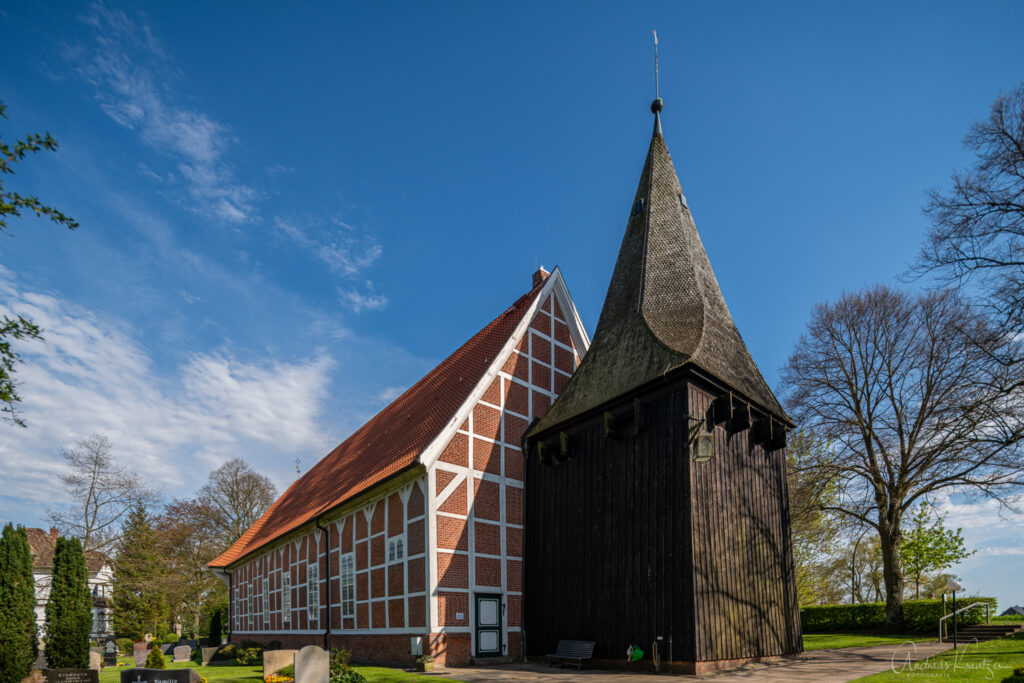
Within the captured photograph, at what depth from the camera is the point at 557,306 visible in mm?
19672

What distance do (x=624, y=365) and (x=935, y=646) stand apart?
954cm

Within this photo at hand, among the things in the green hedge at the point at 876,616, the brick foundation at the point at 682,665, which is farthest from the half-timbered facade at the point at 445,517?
the green hedge at the point at 876,616

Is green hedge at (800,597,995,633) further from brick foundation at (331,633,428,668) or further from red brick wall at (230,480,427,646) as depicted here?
red brick wall at (230,480,427,646)

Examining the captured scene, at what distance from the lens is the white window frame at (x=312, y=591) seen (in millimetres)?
20672

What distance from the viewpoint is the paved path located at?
1088 cm

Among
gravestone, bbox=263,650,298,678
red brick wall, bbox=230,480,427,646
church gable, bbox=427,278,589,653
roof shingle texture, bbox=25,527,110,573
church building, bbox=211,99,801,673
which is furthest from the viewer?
roof shingle texture, bbox=25,527,110,573

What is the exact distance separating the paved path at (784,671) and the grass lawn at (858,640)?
1779 mm

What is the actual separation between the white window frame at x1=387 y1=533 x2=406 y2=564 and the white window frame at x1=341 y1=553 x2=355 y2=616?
8.29 feet

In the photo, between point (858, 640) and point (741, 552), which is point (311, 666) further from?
point (858, 640)

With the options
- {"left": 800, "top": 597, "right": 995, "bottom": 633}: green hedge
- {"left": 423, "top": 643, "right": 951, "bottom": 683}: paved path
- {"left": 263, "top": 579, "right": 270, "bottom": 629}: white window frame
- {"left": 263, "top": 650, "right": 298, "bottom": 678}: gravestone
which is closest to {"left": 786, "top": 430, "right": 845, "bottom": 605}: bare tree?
{"left": 800, "top": 597, "right": 995, "bottom": 633}: green hedge

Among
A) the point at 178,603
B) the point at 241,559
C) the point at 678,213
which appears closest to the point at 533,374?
the point at 678,213

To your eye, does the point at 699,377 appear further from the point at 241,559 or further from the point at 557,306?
the point at 241,559

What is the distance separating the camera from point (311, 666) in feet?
32.0

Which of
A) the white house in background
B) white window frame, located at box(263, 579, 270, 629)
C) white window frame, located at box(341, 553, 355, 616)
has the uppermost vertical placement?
white window frame, located at box(341, 553, 355, 616)
